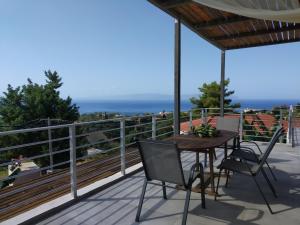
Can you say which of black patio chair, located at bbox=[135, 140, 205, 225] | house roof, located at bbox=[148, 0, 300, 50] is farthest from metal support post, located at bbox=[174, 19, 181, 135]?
black patio chair, located at bbox=[135, 140, 205, 225]

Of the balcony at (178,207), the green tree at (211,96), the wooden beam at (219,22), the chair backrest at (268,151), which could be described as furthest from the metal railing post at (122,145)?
the green tree at (211,96)

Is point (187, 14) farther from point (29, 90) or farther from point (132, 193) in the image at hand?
point (29, 90)

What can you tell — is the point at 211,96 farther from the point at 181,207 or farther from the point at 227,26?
the point at 181,207

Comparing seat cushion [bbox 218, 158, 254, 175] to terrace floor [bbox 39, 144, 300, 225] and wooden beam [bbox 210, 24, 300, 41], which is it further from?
wooden beam [bbox 210, 24, 300, 41]

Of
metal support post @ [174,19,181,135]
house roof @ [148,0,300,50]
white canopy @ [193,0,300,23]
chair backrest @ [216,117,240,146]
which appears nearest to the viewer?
white canopy @ [193,0,300,23]

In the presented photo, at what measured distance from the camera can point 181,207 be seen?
2.81 m

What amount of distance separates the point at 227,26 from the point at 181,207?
364 centimetres

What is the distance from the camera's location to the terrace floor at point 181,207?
8.23 feet

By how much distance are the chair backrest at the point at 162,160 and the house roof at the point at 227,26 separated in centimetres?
225

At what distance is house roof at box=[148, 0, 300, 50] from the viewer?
4109 millimetres

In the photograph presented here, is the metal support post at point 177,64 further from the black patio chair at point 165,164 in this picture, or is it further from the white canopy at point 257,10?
the black patio chair at point 165,164

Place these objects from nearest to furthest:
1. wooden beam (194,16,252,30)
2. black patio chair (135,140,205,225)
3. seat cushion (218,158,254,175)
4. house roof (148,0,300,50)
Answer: black patio chair (135,140,205,225) → seat cushion (218,158,254,175) → house roof (148,0,300,50) → wooden beam (194,16,252,30)

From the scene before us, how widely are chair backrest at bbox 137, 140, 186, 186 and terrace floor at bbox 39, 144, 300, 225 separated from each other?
435mm

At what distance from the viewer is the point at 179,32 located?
4.38m
